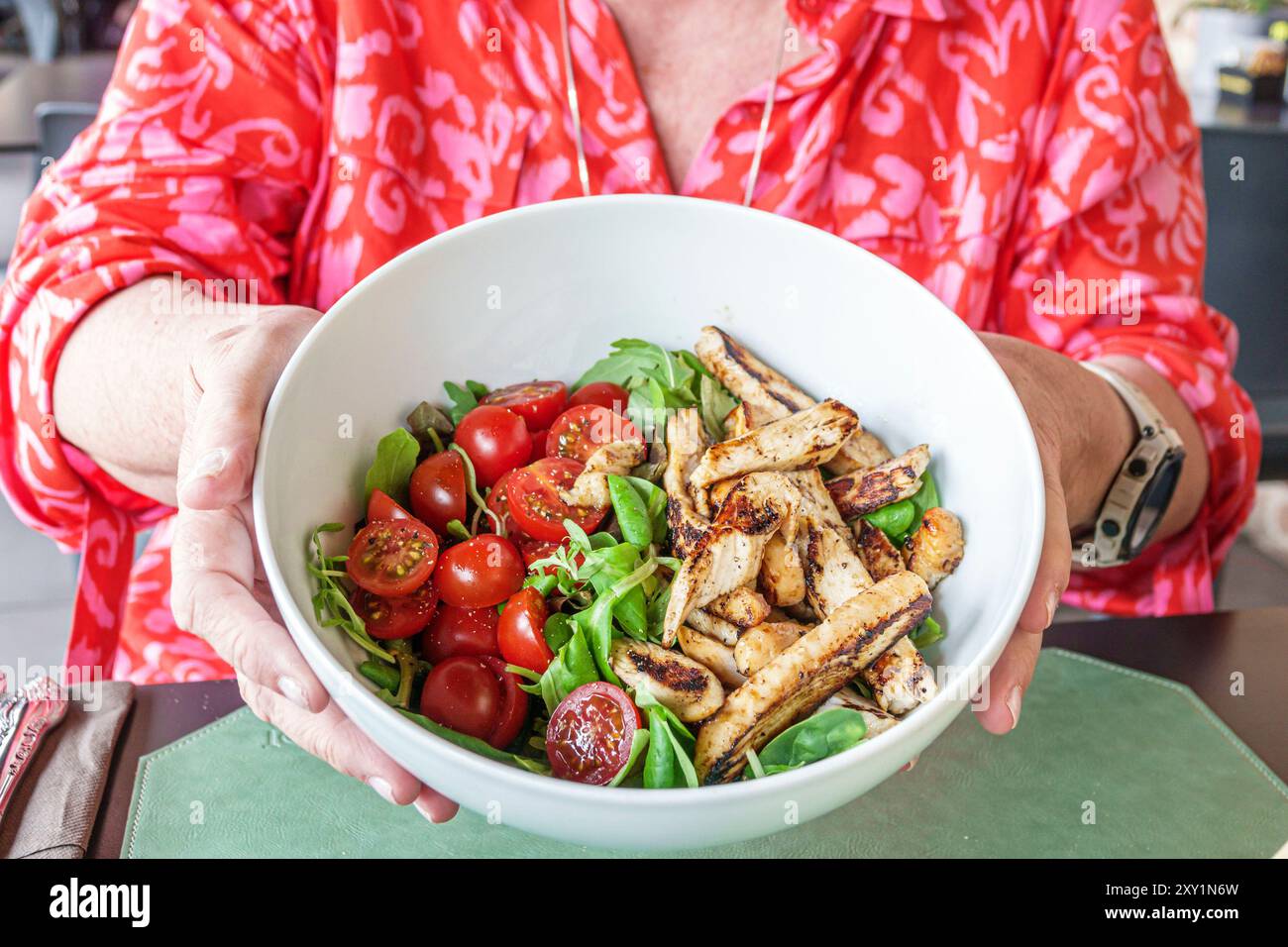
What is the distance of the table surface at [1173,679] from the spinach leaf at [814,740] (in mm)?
503

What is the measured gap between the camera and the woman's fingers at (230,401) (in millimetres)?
745

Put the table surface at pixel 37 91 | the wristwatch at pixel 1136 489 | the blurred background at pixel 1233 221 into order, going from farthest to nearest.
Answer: the blurred background at pixel 1233 221
the table surface at pixel 37 91
the wristwatch at pixel 1136 489

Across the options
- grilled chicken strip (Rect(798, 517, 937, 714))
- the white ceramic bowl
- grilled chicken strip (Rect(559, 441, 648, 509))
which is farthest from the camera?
grilled chicken strip (Rect(559, 441, 648, 509))

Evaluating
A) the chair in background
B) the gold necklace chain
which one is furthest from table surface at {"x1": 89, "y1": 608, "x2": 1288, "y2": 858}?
the chair in background

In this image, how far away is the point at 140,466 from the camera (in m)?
1.21

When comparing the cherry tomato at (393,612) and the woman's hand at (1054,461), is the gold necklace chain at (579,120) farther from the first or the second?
the cherry tomato at (393,612)

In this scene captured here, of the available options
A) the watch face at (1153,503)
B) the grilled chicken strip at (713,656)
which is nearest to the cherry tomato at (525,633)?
the grilled chicken strip at (713,656)

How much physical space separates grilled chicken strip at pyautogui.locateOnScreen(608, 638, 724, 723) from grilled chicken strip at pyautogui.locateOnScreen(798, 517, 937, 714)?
11 cm

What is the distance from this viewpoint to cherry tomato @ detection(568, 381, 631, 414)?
40.1 inches

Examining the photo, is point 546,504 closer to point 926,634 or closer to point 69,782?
point 926,634

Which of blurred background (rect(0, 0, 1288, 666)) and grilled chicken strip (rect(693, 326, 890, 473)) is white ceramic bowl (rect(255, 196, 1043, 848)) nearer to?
grilled chicken strip (rect(693, 326, 890, 473))

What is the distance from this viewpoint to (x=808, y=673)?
74cm
